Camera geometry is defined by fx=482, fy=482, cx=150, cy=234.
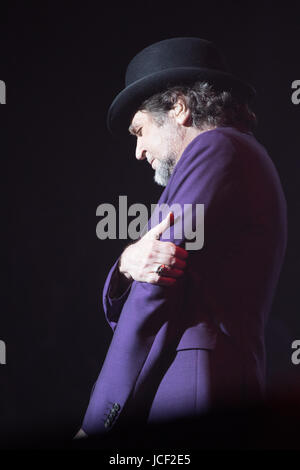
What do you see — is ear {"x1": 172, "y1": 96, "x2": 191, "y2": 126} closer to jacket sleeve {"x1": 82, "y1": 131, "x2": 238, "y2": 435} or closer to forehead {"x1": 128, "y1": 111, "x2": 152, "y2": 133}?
forehead {"x1": 128, "y1": 111, "x2": 152, "y2": 133}

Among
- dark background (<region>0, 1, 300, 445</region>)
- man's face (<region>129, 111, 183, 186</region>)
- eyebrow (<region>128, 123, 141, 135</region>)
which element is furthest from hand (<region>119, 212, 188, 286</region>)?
dark background (<region>0, 1, 300, 445</region>)

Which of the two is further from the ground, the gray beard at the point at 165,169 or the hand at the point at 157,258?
the gray beard at the point at 165,169

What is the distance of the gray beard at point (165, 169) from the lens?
4.51ft

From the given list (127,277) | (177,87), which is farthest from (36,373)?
(177,87)

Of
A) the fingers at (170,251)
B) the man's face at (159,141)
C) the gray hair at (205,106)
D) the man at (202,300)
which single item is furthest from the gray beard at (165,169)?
the fingers at (170,251)

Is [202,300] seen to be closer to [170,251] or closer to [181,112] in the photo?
[170,251]

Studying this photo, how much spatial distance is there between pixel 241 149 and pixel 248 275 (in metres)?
0.29

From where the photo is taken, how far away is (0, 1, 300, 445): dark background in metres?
1.73

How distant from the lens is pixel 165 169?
4.63 feet

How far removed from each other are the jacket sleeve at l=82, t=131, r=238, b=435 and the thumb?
0.02 meters

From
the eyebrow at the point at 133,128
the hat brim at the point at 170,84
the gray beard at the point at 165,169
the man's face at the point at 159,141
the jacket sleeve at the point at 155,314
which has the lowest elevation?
the jacket sleeve at the point at 155,314

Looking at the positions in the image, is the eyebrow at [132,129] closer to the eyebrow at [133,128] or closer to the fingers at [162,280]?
the eyebrow at [133,128]

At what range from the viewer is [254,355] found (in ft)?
3.50

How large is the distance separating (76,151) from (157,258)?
2.95 feet
